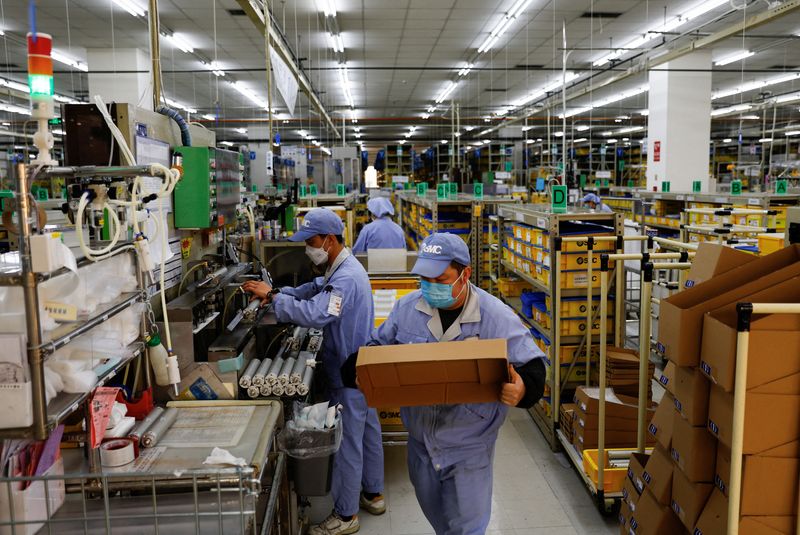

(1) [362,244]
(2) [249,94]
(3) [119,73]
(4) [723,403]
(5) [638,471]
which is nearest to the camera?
(4) [723,403]

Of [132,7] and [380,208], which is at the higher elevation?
[132,7]

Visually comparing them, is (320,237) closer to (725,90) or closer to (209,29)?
(209,29)

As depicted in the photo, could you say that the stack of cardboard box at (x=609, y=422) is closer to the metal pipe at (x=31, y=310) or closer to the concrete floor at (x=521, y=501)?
the concrete floor at (x=521, y=501)

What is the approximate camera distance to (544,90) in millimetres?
18141

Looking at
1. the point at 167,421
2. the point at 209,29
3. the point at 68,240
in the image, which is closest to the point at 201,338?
the point at 167,421

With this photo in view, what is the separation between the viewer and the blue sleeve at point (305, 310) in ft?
11.1

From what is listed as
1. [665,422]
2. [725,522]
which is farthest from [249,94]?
[725,522]

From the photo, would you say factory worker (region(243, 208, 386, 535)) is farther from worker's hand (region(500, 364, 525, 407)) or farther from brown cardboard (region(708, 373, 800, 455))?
brown cardboard (region(708, 373, 800, 455))

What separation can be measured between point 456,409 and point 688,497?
974 mm

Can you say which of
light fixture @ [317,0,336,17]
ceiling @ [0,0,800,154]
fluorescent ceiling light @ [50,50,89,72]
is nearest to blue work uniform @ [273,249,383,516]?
ceiling @ [0,0,800,154]

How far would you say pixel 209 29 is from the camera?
440 inches

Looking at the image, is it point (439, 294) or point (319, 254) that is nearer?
point (439, 294)

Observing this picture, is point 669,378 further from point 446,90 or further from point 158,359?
point 446,90

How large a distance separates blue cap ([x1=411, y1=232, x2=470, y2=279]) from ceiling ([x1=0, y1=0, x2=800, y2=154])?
22.9 ft
